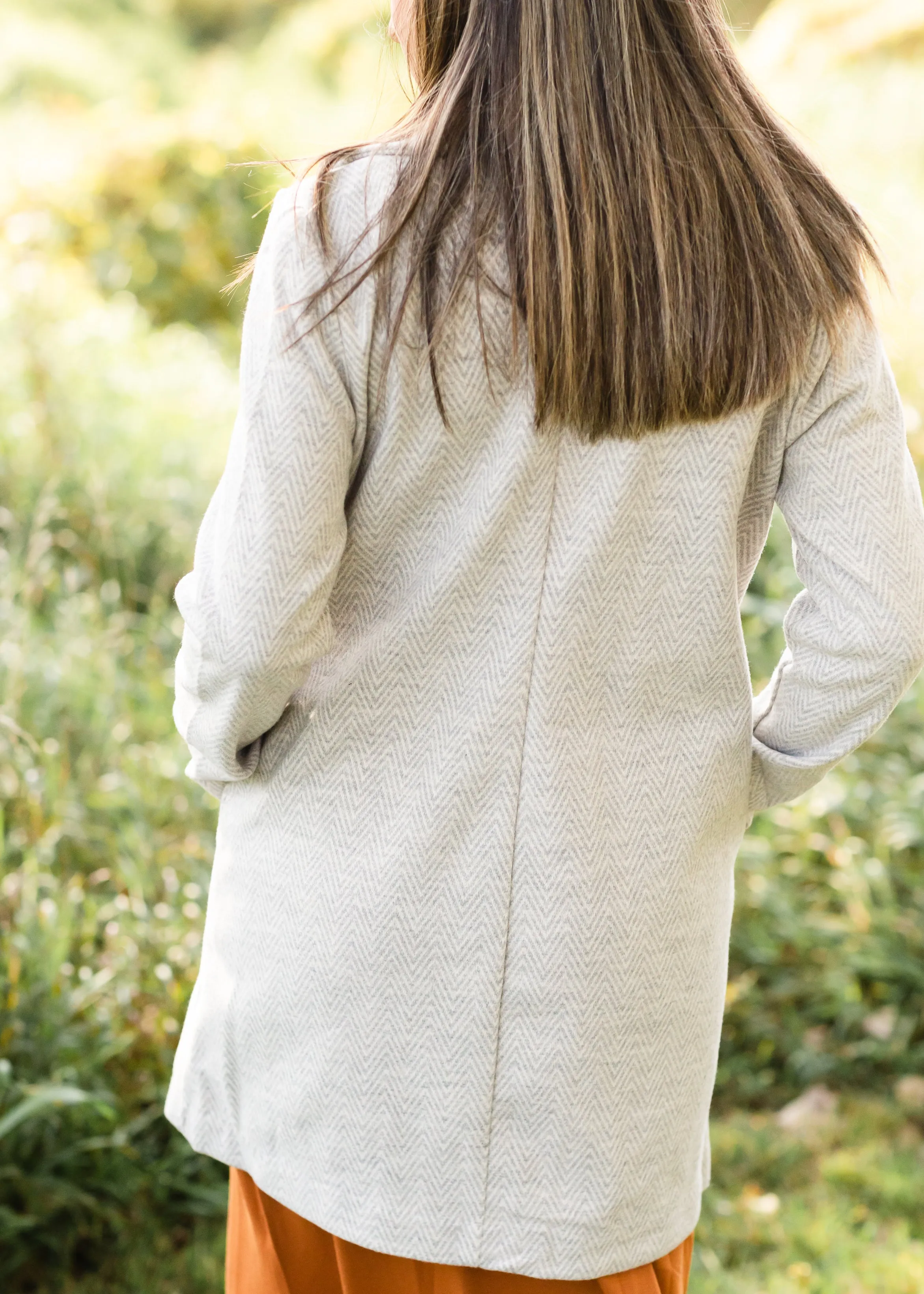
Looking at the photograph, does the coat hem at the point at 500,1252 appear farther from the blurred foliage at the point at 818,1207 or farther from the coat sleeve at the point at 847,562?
the blurred foliage at the point at 818,1207

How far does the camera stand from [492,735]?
45.7 inches

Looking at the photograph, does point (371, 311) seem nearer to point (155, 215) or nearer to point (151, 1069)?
point (151, 1069)

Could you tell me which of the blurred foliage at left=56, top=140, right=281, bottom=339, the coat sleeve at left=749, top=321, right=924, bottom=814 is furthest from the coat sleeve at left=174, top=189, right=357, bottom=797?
the blurred foliage at left=56, top=140, right=281, bottom=339

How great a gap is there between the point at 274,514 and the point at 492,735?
276mm

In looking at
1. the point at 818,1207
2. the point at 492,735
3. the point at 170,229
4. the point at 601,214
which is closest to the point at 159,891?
the point at 818,1207

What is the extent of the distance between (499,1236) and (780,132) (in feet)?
3.46

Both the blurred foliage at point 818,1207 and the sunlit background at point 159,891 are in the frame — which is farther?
the blurred foliage at point 818,1207

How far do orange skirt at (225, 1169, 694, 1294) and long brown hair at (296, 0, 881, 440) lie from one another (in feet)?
2.74

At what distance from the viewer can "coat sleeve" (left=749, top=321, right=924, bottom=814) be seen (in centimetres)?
118

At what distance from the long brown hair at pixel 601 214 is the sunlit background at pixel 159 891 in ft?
0.52

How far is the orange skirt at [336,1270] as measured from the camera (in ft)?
4.19

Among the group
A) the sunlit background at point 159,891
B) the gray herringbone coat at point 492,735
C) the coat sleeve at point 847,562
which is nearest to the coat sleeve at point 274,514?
the gray herringbone coat at point 492,735

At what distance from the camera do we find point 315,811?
3.96 feet

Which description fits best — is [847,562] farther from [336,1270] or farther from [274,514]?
[336,1270]
